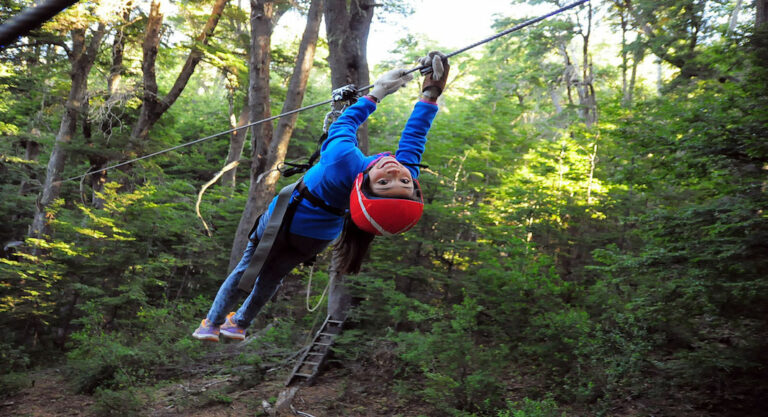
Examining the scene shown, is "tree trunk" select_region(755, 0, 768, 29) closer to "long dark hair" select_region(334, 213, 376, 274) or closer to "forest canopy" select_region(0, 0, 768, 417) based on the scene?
"forest canopy" select_region(0, 0, 768, 417)

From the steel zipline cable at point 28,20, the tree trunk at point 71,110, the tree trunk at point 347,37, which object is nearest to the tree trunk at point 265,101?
the tree trunk at point 347,37

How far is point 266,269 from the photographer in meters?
3.43

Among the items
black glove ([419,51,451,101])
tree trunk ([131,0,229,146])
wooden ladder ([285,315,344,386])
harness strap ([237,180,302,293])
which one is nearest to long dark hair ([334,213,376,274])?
harness strap ([237,180,302,293])

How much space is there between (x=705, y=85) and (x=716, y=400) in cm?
491

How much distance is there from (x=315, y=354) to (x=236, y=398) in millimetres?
1416

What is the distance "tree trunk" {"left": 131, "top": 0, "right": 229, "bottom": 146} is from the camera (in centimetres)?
1149

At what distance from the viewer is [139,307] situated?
1081 centimetres

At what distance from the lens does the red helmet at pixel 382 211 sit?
2586 millimetres

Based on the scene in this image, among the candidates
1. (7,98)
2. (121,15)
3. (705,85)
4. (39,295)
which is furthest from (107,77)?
(705,85)

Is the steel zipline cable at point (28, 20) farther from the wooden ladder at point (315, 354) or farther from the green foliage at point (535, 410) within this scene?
the wooden ladder at point (315, 354)

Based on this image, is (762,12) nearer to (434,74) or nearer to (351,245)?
(434,74)

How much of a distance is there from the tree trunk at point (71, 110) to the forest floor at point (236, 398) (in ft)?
16.5

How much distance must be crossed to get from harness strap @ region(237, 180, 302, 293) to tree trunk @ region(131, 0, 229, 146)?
385 inches

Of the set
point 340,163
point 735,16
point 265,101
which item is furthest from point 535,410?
point 735,16
